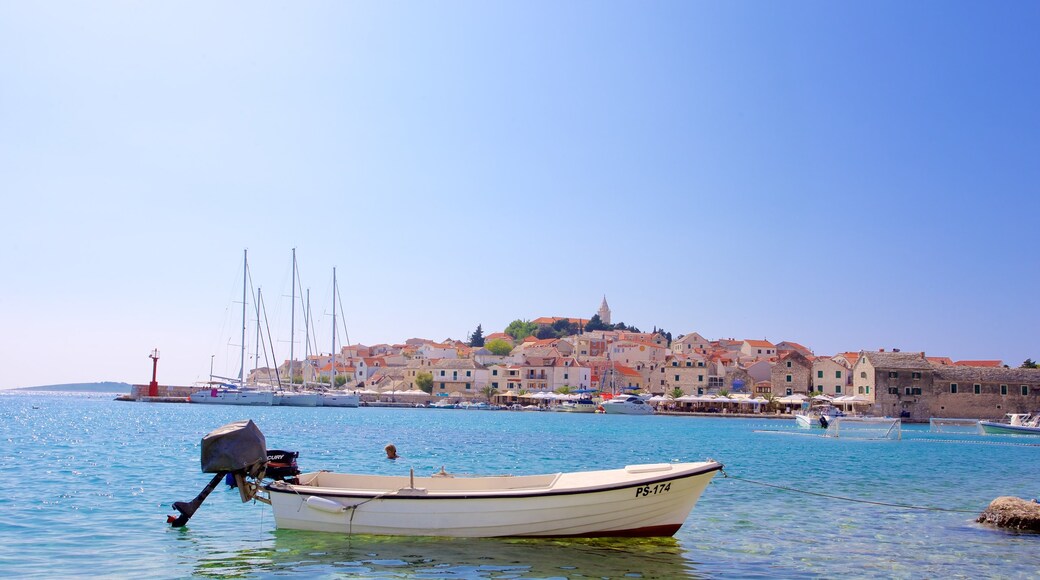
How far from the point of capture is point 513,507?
13.3m

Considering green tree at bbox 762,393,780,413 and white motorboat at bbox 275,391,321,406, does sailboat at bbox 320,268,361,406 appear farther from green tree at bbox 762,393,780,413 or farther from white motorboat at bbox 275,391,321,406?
green tree at bbox 762,393,780,413

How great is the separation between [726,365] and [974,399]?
1279 inches

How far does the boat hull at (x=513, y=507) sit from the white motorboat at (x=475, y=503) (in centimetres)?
2

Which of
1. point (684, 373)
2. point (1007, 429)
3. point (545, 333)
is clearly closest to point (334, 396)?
point (684, 373)

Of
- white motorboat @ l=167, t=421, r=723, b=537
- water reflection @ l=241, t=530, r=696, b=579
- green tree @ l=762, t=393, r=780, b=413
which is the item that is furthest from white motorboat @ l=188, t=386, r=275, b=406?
water reflection @ l=241, t=530, r=696, b=579

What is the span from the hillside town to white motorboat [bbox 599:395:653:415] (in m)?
7.70

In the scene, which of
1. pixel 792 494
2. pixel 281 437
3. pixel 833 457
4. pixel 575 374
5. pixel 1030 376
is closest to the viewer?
pixel 792 494

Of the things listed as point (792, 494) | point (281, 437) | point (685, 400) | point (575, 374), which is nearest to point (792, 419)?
point (685, 400)

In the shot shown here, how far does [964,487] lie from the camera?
24281 mm

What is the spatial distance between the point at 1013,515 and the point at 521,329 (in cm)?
15958

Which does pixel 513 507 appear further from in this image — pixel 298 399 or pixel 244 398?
pixel 244 398

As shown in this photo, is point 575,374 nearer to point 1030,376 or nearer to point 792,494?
point 1030,376

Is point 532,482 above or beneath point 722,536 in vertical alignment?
above

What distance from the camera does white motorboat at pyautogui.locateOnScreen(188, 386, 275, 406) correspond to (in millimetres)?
93062
